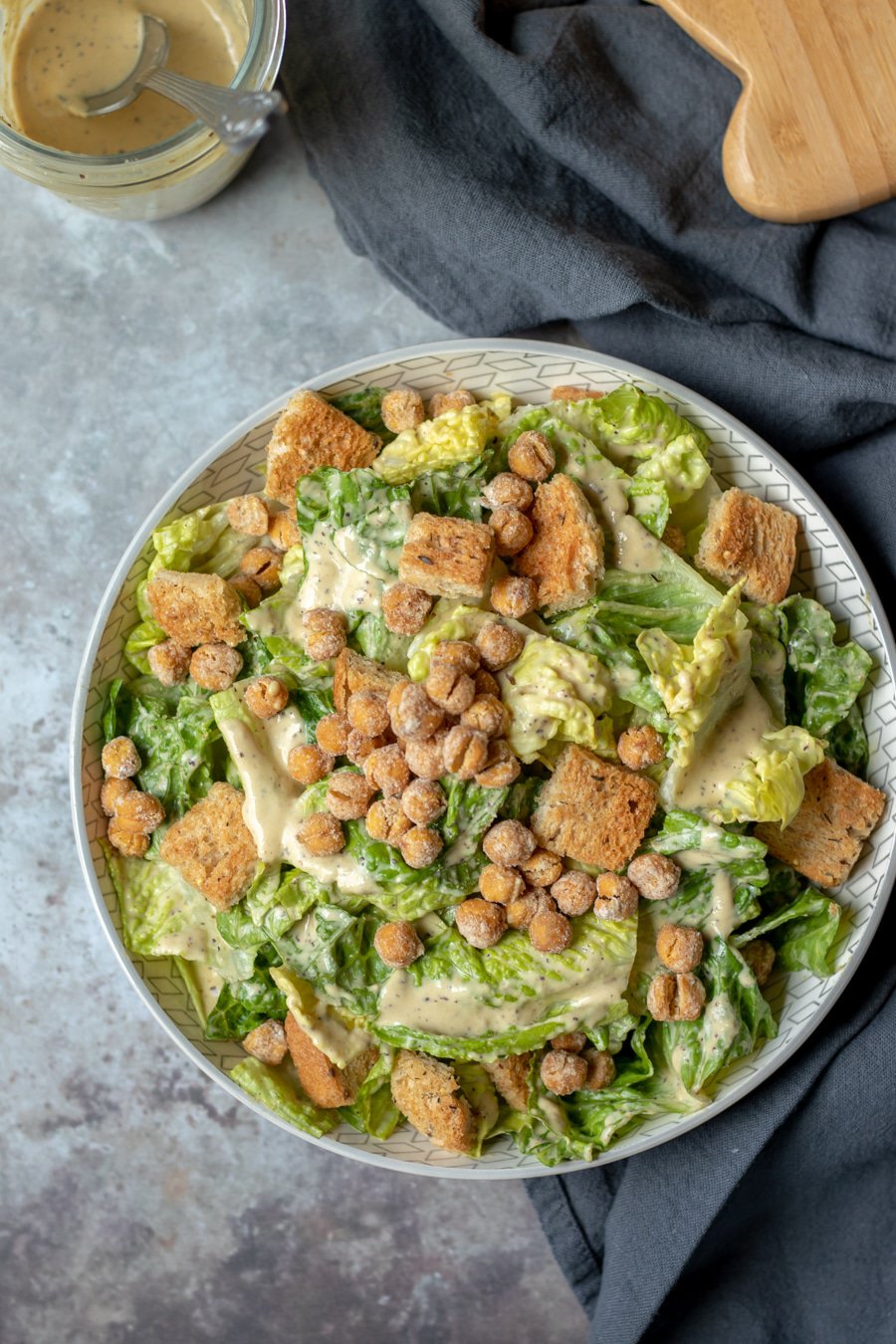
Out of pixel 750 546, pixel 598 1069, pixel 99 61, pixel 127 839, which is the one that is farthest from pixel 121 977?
pixel 99 61

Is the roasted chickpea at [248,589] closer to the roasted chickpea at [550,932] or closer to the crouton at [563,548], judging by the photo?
the crouton at [563,548]

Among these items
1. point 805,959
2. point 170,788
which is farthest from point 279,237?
point 805,959

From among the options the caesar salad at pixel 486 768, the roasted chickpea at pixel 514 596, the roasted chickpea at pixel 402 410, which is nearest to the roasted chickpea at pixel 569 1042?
the caesar salad at pixel 486 768

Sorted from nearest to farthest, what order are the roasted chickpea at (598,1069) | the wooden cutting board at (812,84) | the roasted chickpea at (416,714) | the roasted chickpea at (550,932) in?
the roasted chickpea at (416,714) → the roasted chickpea at (550,932) → the roasted chickpea at (598,1069) → the wooden cutting board at (812,84)

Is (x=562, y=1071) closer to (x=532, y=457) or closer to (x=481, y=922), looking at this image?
(x=481, y=922)

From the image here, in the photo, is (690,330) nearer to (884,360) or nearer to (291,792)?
(884,360)
